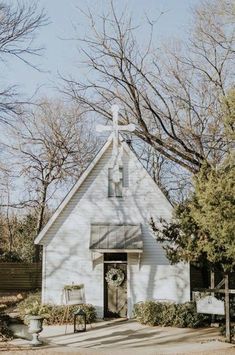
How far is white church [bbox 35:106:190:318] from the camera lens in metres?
20.6

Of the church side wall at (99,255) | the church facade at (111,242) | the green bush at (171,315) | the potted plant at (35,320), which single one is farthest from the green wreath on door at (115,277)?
the potted plant at (35,320)

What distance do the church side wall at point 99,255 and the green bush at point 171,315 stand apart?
4.93 feet

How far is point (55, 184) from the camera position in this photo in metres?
38.6

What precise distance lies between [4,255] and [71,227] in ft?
63.8

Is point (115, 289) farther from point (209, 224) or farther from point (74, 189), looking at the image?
point (209, 224)

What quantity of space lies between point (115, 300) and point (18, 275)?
16.6 m

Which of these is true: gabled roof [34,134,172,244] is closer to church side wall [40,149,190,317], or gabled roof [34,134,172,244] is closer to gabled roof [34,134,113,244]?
gabled roof [34,134,113,244]

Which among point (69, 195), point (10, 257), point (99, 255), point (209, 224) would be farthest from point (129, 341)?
point (10, 257)

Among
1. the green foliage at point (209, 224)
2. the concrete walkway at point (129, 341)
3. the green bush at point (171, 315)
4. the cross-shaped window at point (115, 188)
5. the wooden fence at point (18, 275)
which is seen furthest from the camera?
the wooden fence at point (18, 275)

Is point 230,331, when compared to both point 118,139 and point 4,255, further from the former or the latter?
point 4,255

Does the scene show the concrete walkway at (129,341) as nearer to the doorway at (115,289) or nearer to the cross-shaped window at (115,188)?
the doorway at (115,289)

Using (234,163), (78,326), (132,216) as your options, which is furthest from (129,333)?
(234,163)

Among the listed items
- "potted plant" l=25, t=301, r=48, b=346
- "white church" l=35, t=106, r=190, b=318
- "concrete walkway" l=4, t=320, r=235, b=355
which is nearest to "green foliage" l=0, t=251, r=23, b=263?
"white church" l=35, t=106, r=190, b=318

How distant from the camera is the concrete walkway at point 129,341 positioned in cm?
1367
